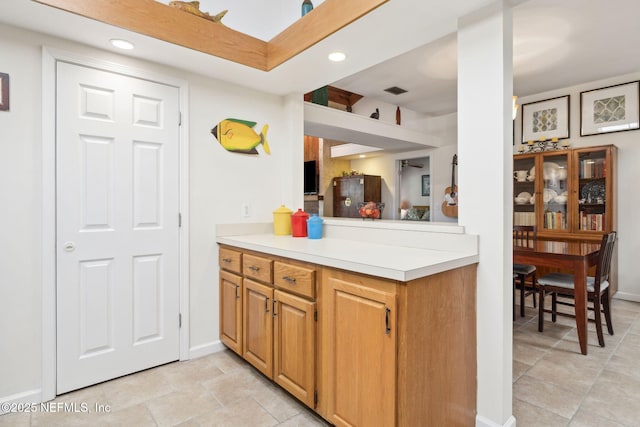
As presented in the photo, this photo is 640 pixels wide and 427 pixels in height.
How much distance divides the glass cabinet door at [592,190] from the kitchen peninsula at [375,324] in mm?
3278

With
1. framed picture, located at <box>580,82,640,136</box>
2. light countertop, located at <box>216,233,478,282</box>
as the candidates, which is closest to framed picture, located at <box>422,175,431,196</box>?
framed picture, located at <box>580,82,640,136</box>

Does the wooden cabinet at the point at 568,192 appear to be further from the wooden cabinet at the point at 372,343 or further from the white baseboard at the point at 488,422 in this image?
the wooden cabinet at the point at 372,343

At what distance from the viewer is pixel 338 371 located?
5.20 feet

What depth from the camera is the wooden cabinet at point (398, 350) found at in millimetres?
1324

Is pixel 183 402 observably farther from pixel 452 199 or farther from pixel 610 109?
pixel 610 109

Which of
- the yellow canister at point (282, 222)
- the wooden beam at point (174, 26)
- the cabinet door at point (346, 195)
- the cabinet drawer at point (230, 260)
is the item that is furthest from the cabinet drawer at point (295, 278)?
the cabinet door at point (346, 195)

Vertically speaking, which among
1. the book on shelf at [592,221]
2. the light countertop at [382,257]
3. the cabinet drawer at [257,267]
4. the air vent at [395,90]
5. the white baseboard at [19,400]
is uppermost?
the air vent at [395,90]

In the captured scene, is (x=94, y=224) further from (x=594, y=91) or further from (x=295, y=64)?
(x=594, y=91)

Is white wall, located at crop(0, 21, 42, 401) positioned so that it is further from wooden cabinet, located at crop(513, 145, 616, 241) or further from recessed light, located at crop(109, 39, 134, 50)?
wooden cabinet, located at crop(513, 145, 616, 241)

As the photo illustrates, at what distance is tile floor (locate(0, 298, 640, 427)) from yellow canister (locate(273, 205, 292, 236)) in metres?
1.02

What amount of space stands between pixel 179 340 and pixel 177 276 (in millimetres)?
471

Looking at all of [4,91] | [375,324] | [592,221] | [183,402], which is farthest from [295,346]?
[592,221]

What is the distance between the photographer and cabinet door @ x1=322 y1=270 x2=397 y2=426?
135 centimetres

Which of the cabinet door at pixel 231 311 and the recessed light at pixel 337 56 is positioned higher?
the recessed light at pixel 337 56
